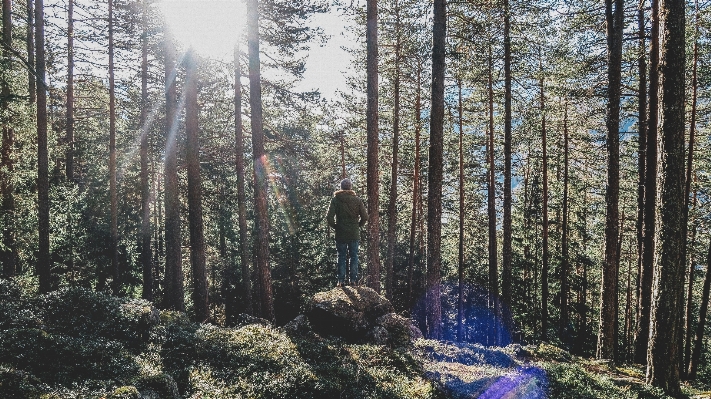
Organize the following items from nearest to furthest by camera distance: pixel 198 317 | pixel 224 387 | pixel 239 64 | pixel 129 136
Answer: pixel 224 387
pixel 198 317
pixel 239 64
pixel 129 136

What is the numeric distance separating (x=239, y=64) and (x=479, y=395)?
52.4 ft

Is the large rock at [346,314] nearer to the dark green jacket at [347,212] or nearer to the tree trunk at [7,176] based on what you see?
the dark green jacket at [347,212]

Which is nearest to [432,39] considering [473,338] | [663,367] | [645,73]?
[645,73]

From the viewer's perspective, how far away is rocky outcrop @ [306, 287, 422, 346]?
29.9 ft

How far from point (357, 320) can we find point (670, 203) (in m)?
6.62

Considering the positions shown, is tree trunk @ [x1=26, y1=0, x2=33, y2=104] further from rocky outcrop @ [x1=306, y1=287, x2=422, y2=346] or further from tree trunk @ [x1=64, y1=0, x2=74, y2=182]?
rocky outcrop @ [x1=306, y1=287, x2=422, y2=346]

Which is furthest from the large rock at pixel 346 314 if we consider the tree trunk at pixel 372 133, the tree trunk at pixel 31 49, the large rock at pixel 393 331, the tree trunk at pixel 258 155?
the tree trunk at pixel 31 49

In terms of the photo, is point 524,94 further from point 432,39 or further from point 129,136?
point 129,136

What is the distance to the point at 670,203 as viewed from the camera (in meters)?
7.23

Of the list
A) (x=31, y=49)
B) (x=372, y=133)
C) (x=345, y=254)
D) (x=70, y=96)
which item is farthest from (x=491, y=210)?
(x=70, y=96)

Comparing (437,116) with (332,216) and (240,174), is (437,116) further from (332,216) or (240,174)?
(240,174)

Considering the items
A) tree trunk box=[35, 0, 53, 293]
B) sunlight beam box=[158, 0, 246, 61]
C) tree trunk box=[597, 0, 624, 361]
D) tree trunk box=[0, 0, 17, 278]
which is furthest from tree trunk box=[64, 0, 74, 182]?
tree trunk box=[597, 0, 624, 361]

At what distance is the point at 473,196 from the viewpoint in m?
30.3

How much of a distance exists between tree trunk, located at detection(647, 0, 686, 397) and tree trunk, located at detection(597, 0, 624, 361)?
189 inches
